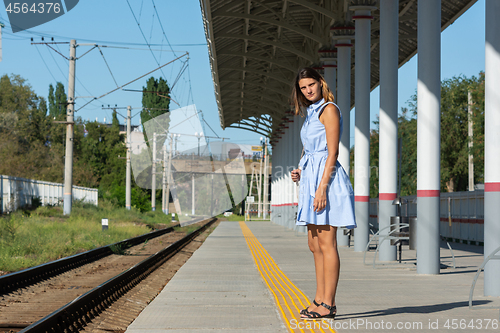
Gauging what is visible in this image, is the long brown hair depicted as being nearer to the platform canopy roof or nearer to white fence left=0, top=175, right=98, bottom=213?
the platform canopy roof

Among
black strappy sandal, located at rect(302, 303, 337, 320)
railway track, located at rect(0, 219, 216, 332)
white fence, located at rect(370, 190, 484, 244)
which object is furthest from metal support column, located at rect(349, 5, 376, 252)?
black strappy sandal, located at rect(302, 303, 337, 320)

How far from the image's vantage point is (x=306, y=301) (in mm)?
6836

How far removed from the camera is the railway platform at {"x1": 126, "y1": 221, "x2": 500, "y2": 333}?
17.9ft

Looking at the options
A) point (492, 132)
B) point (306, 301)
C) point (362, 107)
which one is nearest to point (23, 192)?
point (362, 107)

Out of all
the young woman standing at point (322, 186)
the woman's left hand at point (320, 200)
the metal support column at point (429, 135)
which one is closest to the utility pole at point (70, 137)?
the metal support column at point (429, 135)

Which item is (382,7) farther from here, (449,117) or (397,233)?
(449,117)

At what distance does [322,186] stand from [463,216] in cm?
1760

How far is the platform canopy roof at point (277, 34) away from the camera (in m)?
18.8

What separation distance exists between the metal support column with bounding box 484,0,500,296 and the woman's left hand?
12.0ft

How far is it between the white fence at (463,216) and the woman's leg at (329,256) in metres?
13.7

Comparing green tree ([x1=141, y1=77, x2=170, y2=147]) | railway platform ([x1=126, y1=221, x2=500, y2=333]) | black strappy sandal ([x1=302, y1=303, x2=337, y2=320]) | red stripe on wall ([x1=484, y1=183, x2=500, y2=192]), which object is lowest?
railway platform ([x1=126, y1=221, x2=500, y2=333])

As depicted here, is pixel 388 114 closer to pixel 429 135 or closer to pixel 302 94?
pixel 429 135

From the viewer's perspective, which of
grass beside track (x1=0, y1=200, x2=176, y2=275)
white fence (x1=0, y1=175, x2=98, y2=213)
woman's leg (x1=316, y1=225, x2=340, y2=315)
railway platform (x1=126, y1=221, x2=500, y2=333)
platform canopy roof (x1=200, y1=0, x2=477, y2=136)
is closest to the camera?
woman's leg (x1=316, y1=225, x2=340, y2=315)

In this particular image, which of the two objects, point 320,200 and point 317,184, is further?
point 317,184
